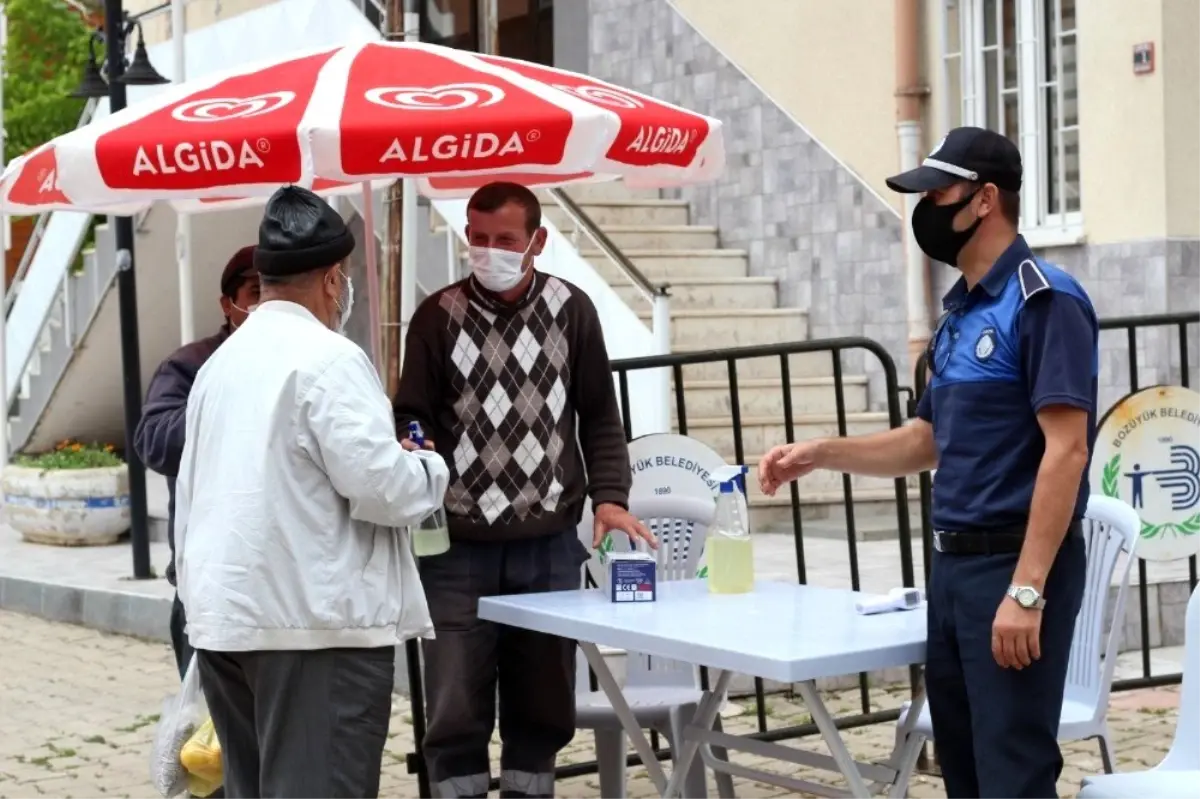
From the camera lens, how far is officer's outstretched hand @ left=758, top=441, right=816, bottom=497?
475 cm

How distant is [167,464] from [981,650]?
251 cm

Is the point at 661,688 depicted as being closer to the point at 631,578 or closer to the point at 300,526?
the point at 631,578

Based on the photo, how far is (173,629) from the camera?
5.85m

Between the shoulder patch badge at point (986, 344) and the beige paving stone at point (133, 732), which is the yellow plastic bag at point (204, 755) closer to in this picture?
the beige paving stone at point (133, 732)

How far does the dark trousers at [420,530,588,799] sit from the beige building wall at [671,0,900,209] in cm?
784

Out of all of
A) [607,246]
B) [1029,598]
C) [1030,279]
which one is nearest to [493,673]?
[1029,598]

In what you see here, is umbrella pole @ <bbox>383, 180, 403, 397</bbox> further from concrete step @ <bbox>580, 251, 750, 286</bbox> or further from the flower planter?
the flower planter

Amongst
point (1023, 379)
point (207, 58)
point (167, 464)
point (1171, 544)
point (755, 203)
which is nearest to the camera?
point (1023, 379)

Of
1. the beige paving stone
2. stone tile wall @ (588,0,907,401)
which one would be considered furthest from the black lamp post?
stone tile wall @ (588,0,907,401)

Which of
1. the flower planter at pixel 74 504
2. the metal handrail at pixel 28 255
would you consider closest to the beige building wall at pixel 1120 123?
the flower planter at pixel 74 504

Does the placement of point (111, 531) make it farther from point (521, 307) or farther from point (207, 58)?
point (521, 307)

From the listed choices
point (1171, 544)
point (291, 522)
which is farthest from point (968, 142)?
point (1171, 544)

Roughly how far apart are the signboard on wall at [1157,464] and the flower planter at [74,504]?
8237 mm

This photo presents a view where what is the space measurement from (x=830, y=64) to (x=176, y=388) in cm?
872
